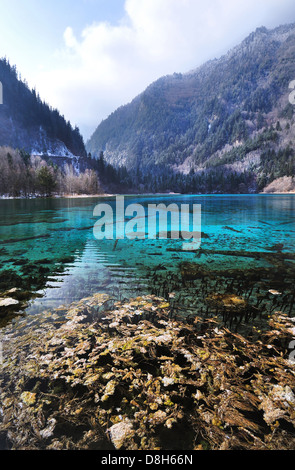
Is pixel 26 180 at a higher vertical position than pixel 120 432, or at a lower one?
higher

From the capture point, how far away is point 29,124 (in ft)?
603

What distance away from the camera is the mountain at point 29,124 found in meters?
171

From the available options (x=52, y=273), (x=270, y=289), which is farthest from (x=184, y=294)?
(x=52, y=273)

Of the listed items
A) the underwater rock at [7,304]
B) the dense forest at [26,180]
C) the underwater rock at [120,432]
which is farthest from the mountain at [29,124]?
the underwater rock at [120,432]

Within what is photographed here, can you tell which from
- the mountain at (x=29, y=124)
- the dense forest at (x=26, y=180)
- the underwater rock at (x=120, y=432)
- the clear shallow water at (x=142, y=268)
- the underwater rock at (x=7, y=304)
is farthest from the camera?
the mountain at (x=29, y=124)

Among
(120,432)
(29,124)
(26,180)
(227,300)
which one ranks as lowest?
(120,432)

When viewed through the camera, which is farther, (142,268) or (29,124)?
(29,124)

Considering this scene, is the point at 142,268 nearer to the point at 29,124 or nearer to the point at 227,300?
the point at 227,300

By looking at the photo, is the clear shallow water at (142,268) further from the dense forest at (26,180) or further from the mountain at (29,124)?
the mountain at (29,124)

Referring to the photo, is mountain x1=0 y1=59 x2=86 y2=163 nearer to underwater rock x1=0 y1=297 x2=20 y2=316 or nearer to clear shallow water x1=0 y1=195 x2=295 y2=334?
clear shallow water x1=0 y1=195 x2=295 y2=334

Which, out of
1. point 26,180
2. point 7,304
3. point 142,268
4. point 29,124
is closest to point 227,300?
point 142,268

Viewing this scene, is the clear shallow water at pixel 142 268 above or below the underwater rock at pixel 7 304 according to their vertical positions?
above

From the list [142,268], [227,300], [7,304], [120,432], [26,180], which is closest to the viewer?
[120,432]

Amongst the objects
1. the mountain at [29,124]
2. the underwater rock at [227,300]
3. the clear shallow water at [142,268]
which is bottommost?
the underwater rock at [227,300]
